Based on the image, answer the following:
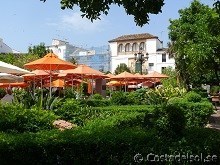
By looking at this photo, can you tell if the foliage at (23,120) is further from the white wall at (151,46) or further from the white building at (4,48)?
the white building at (4,48)

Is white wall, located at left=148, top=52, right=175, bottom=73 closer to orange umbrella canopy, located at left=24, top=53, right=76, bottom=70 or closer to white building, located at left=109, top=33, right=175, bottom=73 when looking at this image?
white building, located at left=109, top=33, right=175, bottom=73

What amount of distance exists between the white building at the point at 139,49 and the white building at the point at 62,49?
16013 millimetres

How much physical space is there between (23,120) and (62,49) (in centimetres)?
9189

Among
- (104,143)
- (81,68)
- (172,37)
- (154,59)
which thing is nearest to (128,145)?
(104,143)

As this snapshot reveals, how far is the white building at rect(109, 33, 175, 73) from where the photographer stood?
7838 centimetres

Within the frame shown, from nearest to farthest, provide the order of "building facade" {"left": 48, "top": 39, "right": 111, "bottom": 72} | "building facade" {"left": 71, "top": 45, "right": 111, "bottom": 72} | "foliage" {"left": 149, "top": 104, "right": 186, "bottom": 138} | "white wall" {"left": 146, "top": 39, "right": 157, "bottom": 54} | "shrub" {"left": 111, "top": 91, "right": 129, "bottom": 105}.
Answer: "foliage" {"left": 149, "top": 104, "right": 186, "bottom": 138}, "shrub" {"left": 111, "top": 91, "right": 129, "bottom": 105}, "white wall" {"left": 146, "top": 39, "right": 157, "bottom": 54}, "building facade" {"left": 71, "top": 45, "right": 111, "bottom": 72}, "building facade" {"left": 48, "top": 39, "right": 111, "bottom": 72}

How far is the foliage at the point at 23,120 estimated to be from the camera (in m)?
7.87

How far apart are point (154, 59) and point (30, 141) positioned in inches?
2941

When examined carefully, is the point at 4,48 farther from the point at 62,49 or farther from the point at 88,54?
the point at 88,54

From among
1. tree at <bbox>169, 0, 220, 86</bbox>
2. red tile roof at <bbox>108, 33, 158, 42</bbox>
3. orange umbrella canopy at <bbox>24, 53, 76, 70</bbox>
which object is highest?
red tile roof at <bbox>108, 33, 158, 42</bbox>

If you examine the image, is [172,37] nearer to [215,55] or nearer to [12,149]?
[215,55]

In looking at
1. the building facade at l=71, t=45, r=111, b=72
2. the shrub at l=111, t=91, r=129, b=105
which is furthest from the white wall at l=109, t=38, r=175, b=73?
the shrub at l=111, t=91, r=129, b=105

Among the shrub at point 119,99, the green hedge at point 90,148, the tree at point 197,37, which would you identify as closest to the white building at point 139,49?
the tree at point 197,37

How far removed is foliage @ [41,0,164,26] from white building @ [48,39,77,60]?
9088 centimetres
